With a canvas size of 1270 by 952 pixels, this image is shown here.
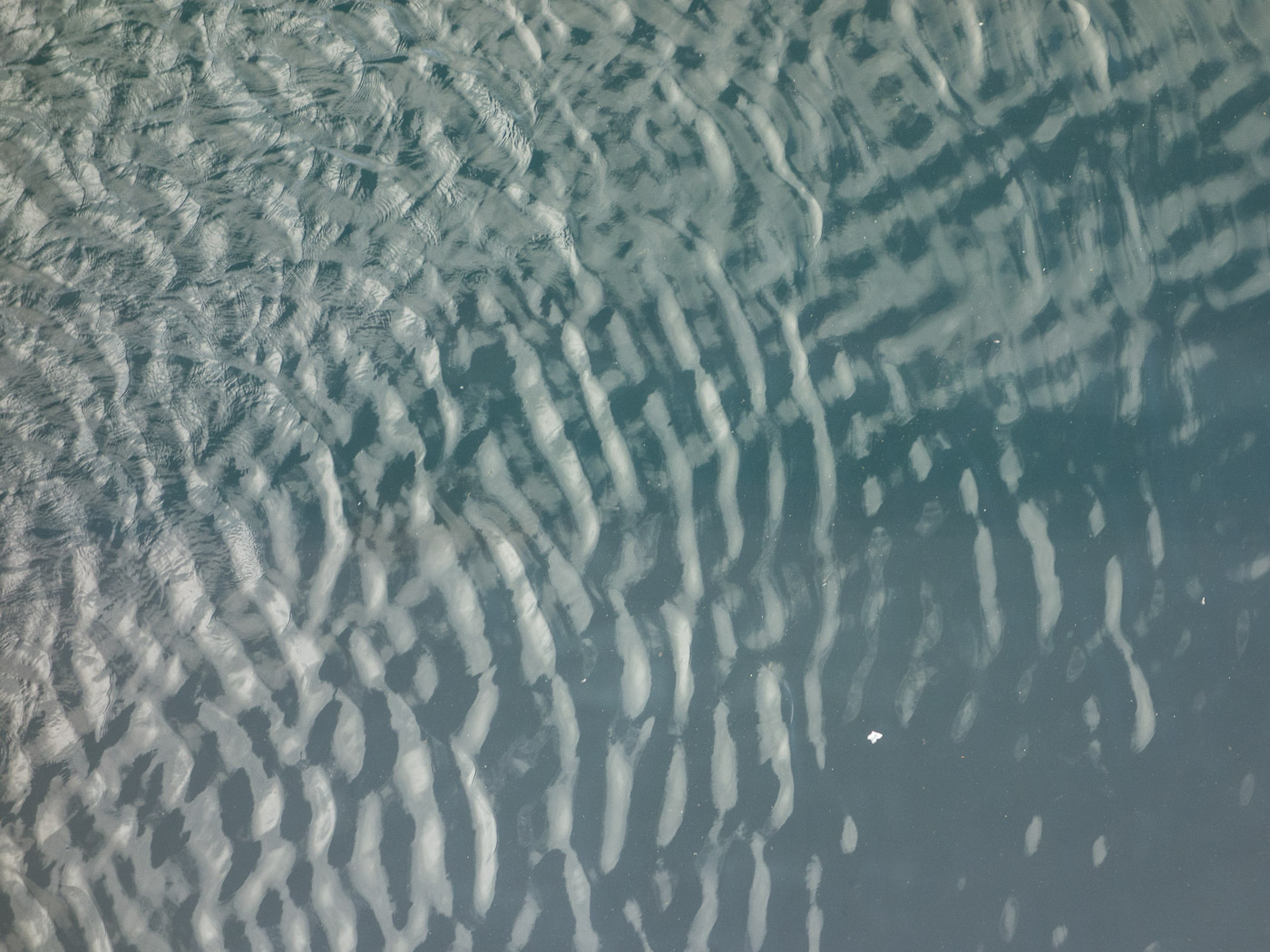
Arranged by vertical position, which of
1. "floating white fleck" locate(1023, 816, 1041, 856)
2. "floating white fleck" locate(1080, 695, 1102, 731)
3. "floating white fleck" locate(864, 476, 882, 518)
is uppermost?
"floating white fleck" locate(864, 476, 882, 518)

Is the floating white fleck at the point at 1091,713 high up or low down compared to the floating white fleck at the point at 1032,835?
up

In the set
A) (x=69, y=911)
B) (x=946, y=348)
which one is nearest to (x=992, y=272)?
(x=946, y=348)

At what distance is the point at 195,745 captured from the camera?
0.20 metres

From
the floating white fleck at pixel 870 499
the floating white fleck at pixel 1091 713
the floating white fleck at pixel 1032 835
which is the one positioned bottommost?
the floating white fleck at pixel 1032 835

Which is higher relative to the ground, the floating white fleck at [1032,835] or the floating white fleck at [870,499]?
the floating white fleck at [870,499]

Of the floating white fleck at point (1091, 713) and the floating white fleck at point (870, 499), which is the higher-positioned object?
the floating white fleck at point (870, 499)

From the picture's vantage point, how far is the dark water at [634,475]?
183 millimetres

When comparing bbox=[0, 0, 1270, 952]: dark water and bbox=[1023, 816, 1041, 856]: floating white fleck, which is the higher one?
bbox=[0, 0, 1270, 952]: dark water

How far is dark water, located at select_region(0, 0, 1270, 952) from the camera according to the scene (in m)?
0.18

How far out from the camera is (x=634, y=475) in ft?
0.62

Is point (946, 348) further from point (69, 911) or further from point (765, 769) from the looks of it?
point (69, 911)

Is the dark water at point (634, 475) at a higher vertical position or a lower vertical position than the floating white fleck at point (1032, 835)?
higher

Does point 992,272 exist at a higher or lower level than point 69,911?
higher

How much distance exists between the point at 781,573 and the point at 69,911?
18cm
